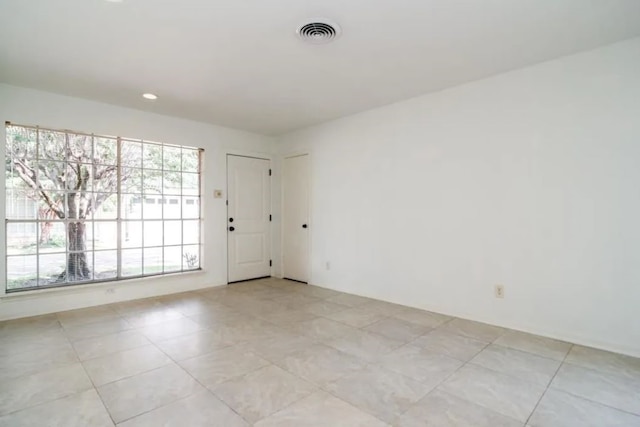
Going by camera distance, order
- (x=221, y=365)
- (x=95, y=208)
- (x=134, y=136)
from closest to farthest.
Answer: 1. (x=221, y=365)
2. (x=95, y=208)
3. (x=134, y=136)

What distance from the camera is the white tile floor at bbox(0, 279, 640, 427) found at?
1852 mm

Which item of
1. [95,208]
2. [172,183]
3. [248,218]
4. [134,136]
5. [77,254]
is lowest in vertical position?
[77,254]

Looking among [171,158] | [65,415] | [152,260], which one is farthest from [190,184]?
[65,415]

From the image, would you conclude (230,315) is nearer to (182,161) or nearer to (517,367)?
(182,161)

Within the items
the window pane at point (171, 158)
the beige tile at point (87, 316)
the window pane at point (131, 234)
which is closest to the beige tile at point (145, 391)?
the beige tile at point (87, 316)

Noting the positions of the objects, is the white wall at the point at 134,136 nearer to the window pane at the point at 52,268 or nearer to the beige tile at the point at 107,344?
the window pane at the point at 52,268

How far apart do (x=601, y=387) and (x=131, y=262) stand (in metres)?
4.89

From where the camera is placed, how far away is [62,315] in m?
3.61

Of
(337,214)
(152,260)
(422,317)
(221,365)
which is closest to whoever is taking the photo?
(221,365)

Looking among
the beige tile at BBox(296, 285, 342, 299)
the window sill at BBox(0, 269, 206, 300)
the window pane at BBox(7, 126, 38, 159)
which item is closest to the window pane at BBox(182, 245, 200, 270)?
the window sill at BBox(0, 269, 206, 300)

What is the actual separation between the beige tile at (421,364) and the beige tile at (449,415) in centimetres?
20

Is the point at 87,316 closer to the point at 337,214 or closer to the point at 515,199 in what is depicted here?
the point at 337,214

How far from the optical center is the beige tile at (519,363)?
2291 mm

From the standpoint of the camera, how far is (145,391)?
210 cm
